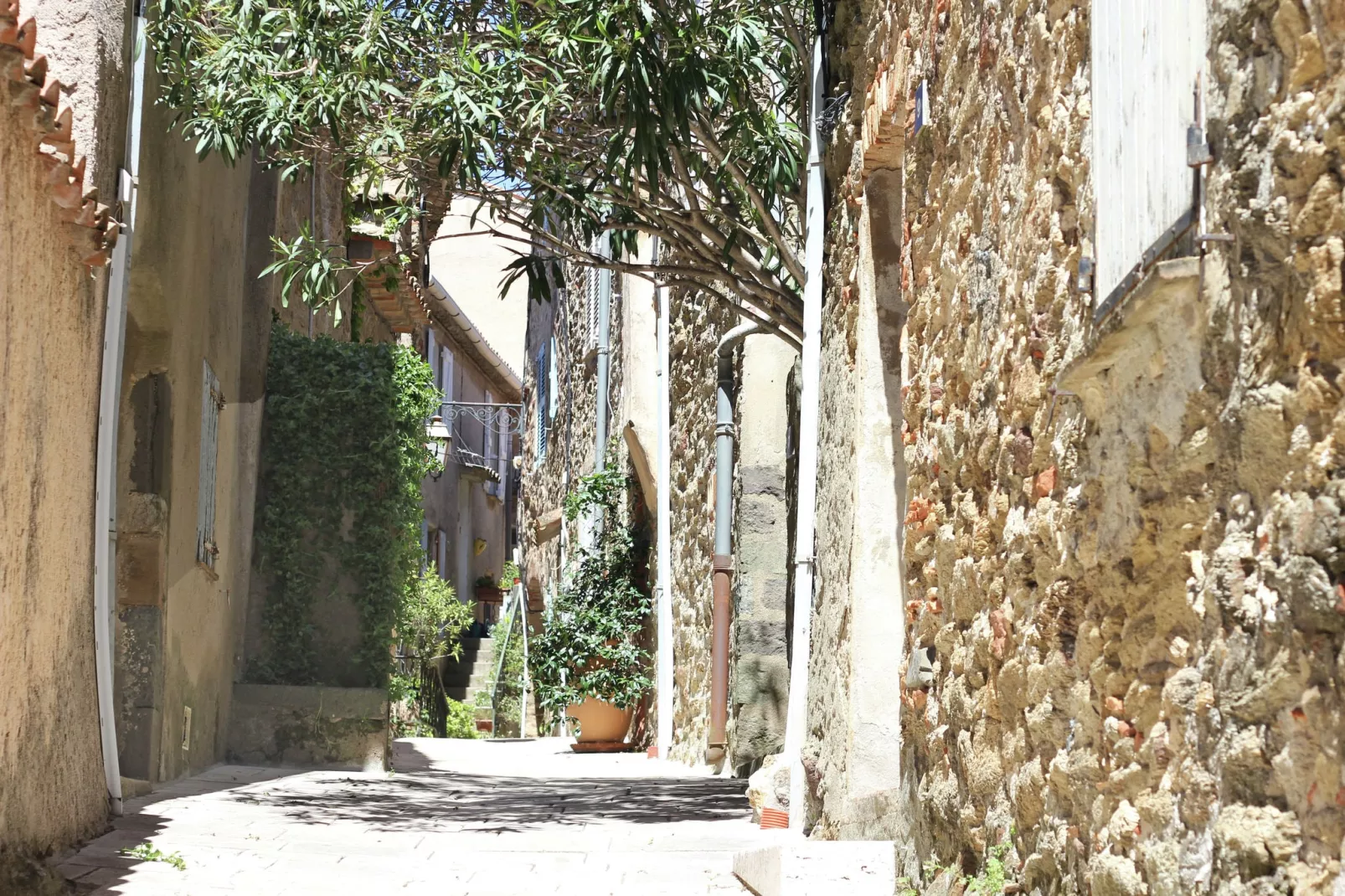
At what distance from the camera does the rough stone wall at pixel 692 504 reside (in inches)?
464

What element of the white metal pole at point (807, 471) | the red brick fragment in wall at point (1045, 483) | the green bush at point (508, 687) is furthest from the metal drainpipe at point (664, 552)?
the red brick fragment in wall at point (1045, 483)

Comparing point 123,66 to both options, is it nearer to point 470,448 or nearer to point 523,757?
point 523,757

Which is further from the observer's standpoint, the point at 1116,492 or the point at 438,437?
the point at 438,437

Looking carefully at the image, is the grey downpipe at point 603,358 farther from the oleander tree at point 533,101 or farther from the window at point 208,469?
the oleander tree at point 533,101

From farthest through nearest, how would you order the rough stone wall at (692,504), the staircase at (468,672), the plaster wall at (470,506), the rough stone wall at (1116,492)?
the plaster wall at (470,506) → the staircase at (468,672) → the rough stone wall at (692,504) → the rough stone wall at (1116,492)

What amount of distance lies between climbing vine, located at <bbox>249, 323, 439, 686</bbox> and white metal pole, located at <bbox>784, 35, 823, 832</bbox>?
4.71 metres

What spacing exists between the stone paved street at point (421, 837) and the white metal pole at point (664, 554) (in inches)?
101

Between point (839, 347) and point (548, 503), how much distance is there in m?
17.0

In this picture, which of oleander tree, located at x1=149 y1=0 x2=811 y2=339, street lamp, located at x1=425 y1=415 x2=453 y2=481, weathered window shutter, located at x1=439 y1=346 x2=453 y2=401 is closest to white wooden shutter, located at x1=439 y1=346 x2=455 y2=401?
weathered window shutter, located at x1=439 y1=346 x2=453 y2=401

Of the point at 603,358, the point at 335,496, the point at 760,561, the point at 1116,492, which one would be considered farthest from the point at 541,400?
the point at 1116,492

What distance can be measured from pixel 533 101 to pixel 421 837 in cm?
356

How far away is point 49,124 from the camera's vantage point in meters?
5.29

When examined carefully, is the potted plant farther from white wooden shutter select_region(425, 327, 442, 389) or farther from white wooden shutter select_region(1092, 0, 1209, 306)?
white wooden shutter select_region(425, 327, 442, 389)

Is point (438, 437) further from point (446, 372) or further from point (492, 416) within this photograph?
point (492, 416)
